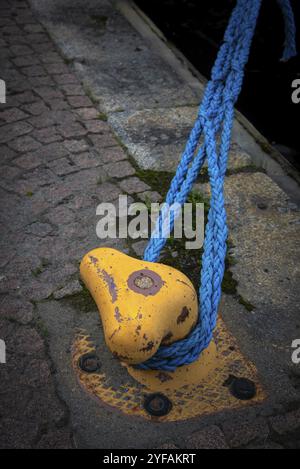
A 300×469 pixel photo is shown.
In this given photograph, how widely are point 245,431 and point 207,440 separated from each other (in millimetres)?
153

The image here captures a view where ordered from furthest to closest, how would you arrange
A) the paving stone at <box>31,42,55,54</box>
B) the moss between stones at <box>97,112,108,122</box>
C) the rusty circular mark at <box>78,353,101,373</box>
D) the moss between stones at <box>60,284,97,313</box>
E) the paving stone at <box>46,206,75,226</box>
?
the paving stone at <box>31,42,55,54</box> < the moss between stones at <box>97,112,108,122</box> < the paving stone at <box>46,206,75,226</box> < the moss between stones at <box>60,284,97,313</box> < the rusty circular mark at <box>78,353,101,373</box>

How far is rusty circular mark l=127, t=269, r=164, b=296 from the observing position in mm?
1668

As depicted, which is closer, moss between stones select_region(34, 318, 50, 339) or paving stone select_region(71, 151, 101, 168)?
moss between stones select_region(34, 318, 50, 339)

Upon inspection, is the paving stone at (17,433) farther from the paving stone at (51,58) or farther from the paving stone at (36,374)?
the paving stone at (51,58)

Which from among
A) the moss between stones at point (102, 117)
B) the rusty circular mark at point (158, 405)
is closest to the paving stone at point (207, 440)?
the rusty circular mark at point (158, 405)

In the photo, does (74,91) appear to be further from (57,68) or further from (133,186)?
(133,186)

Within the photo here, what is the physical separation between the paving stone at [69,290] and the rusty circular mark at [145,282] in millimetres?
613

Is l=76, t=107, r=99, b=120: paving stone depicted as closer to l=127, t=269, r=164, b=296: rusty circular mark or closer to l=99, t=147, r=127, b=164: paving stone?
l=99, t=147, r=127, b=164: paving stone

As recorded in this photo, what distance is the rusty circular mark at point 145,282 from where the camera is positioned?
1668 mm

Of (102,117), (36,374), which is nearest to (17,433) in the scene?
(36,374)

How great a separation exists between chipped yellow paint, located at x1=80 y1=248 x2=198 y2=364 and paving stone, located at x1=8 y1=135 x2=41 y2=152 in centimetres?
159

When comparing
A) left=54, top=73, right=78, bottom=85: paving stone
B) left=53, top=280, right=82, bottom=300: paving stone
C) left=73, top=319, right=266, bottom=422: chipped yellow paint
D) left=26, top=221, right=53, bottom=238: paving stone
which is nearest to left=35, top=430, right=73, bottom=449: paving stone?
left=73, top=319, right=266, bottom=422: chipped yellow paint

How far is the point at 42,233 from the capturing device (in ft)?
8.45

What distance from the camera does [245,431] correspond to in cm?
176
